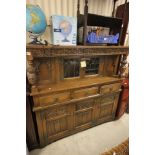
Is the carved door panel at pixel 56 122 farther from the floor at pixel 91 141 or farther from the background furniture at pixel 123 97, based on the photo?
the background furniture at pixel 123 97

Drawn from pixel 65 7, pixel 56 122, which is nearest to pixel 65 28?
pixel 65 7

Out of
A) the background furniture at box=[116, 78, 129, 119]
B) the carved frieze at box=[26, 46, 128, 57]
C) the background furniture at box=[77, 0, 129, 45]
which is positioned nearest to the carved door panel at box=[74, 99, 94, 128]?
the background furniture at box=[116, 78, 129, 119]

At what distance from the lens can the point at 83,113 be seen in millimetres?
1707

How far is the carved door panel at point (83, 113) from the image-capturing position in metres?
1.62

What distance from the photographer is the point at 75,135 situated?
70.2 inches

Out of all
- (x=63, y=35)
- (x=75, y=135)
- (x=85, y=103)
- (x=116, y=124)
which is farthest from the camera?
(x=116, y=124)

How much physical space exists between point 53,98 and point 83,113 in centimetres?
60

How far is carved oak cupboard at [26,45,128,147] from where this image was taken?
131 centimetres

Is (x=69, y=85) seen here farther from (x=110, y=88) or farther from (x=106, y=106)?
(x=106, y=106)
